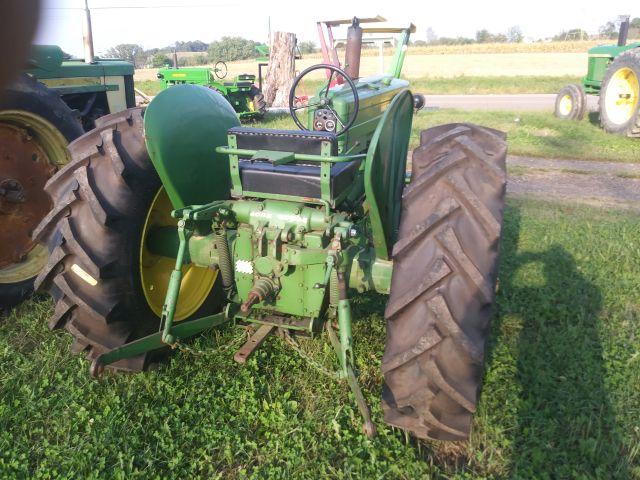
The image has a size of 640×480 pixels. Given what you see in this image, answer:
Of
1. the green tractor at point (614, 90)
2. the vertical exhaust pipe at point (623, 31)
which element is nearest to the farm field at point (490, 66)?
the vertical exhaust pipe at point (623, 31)

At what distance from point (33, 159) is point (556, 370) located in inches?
166

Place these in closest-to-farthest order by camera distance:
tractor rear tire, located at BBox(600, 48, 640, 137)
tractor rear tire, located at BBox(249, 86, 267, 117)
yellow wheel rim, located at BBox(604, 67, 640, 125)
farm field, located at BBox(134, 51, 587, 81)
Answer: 1. tractor rear tire, located at BBox(600, 48, 640, 137)
2. yellow wheel rim, located at BBox(604, 67, 640, 125)
3. tractor rear tire, located at BBox(249, 86, 267, 117)
4. farm field, located at BBox(134, 51, 587, 81)

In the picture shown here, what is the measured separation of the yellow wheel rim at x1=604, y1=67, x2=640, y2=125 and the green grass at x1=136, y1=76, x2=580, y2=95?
13.9 meters

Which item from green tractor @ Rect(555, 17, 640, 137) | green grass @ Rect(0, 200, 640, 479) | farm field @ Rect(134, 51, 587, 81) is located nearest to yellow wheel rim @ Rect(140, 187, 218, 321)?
green grass @ Rect(0, 200, 640, 479)

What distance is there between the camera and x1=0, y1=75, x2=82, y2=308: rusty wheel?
4074 millimetres

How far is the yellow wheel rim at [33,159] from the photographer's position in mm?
4113

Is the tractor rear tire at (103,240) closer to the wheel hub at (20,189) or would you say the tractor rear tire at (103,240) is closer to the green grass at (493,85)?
the wheel hub at (20,189)

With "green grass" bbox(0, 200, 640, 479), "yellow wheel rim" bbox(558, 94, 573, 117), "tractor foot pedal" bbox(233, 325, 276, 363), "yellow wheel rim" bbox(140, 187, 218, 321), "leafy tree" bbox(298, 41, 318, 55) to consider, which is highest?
"leafy tree" bbox(298, 41, 318, 55)

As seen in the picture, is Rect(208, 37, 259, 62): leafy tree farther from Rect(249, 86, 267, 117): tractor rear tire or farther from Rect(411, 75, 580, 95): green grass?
Rect(249, 86, 267, 117): tractor rear tire

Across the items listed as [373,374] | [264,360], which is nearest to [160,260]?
[264,360]

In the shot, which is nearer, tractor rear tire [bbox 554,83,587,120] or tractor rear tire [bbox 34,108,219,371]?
tractor rear tire [bbox 34,108,219,371]

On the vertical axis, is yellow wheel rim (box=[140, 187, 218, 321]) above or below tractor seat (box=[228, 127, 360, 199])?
below

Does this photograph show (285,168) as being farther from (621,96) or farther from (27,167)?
(621,96)

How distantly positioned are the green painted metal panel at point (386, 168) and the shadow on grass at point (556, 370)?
1.17 meters
